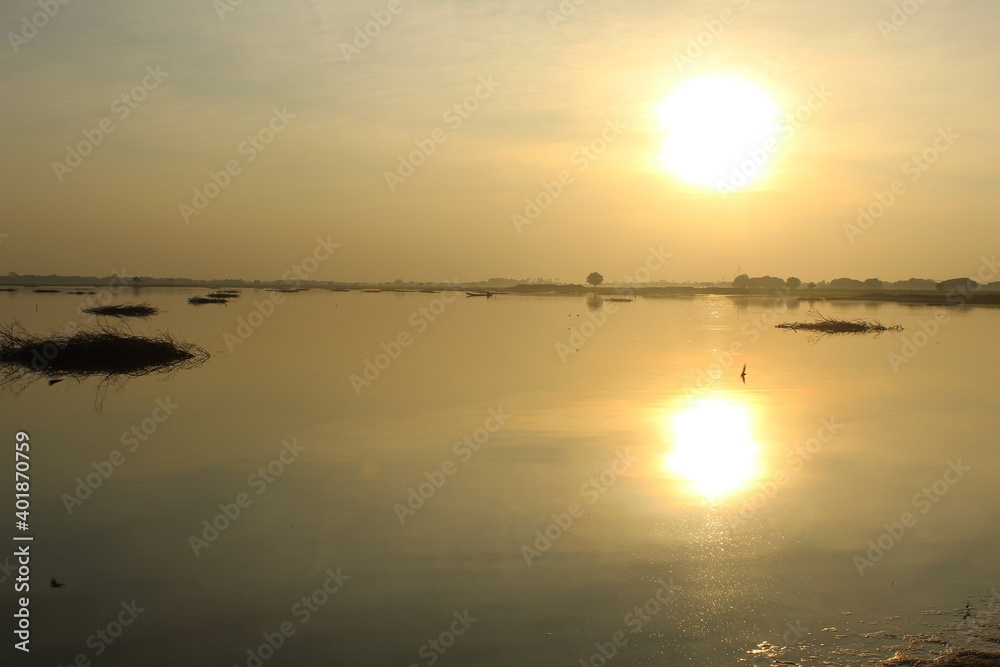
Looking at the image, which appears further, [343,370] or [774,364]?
[774,364]

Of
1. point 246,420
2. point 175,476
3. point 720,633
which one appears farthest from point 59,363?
point 720,633

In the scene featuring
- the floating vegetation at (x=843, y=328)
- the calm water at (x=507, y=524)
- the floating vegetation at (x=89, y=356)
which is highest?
the floating vegetation at (x=843, y=328)

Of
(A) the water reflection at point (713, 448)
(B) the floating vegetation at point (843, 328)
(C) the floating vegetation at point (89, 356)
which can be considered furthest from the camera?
(B) the floating vegetation at point (843, 328)

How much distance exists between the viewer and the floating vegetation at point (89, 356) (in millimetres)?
25156

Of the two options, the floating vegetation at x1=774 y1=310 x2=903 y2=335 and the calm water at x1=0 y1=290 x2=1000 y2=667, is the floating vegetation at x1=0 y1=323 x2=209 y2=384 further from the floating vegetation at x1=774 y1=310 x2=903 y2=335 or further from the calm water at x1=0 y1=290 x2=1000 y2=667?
the floating vegetation at x1=774 y1=310 x2=903 y2=335

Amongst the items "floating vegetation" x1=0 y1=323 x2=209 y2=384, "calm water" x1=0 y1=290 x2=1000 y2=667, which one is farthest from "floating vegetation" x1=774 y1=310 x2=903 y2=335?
"floating vegetation" x1=0 y1=323 x2=209 y2=384

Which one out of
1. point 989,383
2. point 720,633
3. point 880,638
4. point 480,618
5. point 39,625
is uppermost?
point 989,383

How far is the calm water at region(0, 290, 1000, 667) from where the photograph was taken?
6.77m

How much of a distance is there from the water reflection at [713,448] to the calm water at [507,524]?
0.08 metres

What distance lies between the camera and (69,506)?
10.2 metres

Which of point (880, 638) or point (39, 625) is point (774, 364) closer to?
point (880, 638)

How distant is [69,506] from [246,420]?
6.55m

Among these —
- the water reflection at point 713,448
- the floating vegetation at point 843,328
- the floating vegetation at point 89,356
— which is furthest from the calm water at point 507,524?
the floating vegetation at point 843,328

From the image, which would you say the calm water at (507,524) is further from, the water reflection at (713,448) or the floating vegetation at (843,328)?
the floating vegetation at (843,328)
